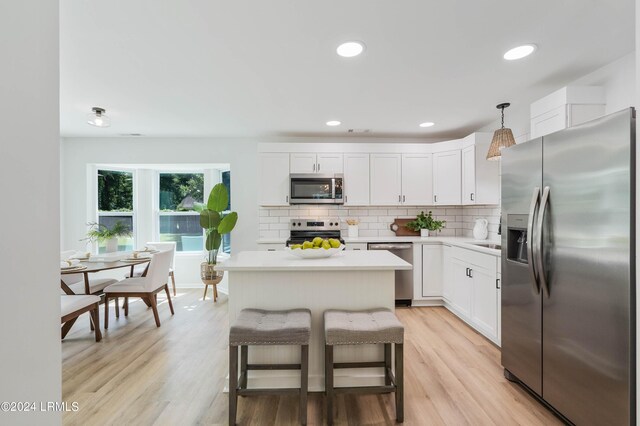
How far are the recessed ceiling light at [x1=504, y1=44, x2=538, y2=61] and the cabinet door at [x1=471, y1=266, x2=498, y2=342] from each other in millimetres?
1805

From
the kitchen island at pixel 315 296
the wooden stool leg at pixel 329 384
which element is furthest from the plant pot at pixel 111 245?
the wooden stool leg at pixel 329 384

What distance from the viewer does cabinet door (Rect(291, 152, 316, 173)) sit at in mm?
4426

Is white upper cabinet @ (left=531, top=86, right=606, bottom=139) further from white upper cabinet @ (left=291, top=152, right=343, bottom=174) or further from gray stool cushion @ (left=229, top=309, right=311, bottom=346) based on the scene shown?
white upper cabinet @ (left=291, top=152, right=343, bottom=174)

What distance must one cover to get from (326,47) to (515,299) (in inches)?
86.1

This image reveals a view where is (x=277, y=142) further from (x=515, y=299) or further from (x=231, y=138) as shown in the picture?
(x=515, y=299)

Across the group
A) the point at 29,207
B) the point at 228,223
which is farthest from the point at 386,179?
the point at 29,207

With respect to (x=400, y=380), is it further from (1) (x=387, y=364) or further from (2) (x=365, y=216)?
(2) (x=365, y=216)

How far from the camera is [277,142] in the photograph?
184 inches

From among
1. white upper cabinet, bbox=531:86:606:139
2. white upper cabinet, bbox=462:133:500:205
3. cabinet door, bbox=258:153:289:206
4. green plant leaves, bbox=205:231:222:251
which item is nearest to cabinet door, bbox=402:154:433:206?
white upper cabinet, bbox=462:133:500:205

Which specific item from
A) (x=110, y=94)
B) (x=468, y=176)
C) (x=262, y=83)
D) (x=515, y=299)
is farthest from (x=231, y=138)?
(x=515, y=299)

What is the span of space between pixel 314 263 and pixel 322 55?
1.47 m

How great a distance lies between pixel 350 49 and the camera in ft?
7.11

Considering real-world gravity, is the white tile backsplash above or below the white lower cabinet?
above

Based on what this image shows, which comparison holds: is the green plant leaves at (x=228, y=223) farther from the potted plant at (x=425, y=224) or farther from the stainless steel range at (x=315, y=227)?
the potted plant at (x=425, y=224)
